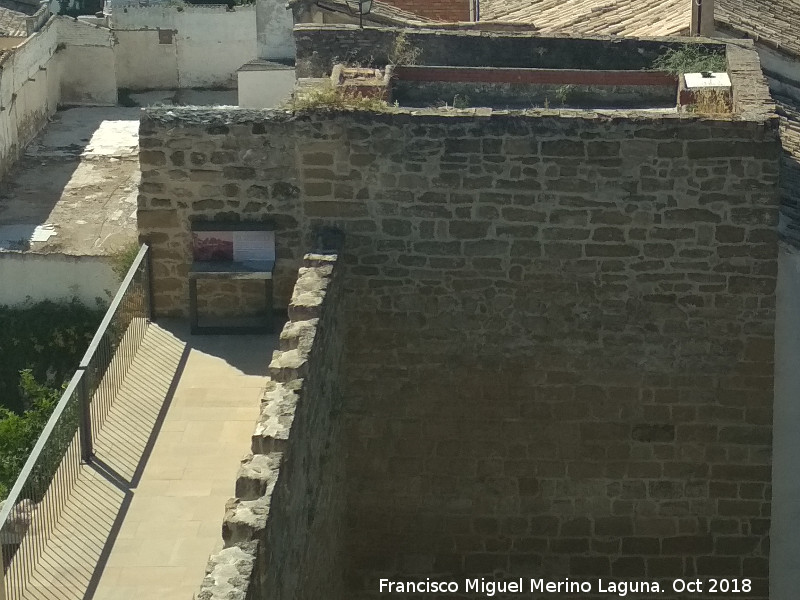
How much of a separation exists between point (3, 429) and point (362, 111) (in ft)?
19.8

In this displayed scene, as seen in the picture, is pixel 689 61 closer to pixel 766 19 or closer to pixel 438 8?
pixel 766 19

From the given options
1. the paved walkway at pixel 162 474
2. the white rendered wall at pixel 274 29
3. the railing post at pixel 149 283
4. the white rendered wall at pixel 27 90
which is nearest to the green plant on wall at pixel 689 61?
the paved walkway at pixel 162 474

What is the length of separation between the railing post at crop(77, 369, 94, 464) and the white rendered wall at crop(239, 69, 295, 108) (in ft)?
43.7

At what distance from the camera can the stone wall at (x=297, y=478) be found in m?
6.71

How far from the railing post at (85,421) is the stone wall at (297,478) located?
129 cm

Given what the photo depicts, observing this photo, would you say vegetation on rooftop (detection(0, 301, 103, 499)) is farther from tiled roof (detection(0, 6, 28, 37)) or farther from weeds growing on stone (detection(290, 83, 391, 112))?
tiled roof (detection(0, 6, 28, 37))

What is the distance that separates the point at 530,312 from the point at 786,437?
203 centimetres

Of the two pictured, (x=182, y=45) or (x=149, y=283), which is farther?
(x=182, y=45)

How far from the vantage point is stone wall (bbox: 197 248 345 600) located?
6715mm

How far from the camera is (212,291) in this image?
1041 cm

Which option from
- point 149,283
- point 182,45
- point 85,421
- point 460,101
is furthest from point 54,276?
point 182,45

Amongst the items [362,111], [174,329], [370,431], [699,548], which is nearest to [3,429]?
[174,329]

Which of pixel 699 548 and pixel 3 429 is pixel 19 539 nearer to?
pixel 699 548

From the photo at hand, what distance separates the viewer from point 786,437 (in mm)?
10148
